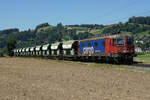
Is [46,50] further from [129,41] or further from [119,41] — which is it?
[129,41]

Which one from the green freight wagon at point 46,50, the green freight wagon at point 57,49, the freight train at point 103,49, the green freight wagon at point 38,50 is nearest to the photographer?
the freight train at point 103,49

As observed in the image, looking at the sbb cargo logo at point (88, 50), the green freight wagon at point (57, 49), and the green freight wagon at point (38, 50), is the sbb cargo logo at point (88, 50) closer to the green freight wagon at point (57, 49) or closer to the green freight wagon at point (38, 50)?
the green freight wagon at point (57, 49)

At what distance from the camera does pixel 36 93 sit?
11.9 metres

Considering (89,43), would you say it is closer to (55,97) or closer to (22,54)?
(55,97)

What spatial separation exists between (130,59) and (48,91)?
22.5 meters

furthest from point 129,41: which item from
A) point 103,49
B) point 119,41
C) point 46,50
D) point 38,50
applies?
point 38,50

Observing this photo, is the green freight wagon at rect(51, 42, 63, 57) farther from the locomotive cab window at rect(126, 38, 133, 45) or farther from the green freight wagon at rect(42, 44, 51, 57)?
the locomotive cab window at rect(126, 38, 133, 45)

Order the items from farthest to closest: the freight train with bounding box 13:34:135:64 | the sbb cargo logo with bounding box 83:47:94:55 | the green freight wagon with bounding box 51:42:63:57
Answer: the green freight wagon with bounding box 51:42:63:57 < the sbb cargo logo with bounding box 83:47:94:55 < the freight train with bounding box 13:34:135:64

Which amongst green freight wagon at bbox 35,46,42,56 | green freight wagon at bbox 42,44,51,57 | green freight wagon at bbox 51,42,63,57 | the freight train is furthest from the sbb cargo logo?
green freight wagon at bbox 35,46,42,56

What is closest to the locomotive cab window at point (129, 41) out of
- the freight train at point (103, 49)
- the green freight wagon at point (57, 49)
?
the freight train at point (103, 49)

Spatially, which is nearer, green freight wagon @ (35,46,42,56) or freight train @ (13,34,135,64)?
freight train @ (13,34,135,64)

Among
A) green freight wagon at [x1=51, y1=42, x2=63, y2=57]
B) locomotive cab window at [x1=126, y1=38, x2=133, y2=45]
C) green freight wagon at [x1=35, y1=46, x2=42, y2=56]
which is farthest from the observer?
green freight wagon at [x1=35, y1=46, x2=42, y2=56]

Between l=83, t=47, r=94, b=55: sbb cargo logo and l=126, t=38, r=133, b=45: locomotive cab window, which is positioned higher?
l=126, t=38, r=133, b=45: locomotive cab window

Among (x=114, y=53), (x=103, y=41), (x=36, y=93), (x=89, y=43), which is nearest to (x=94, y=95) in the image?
(x=36, y=93)
